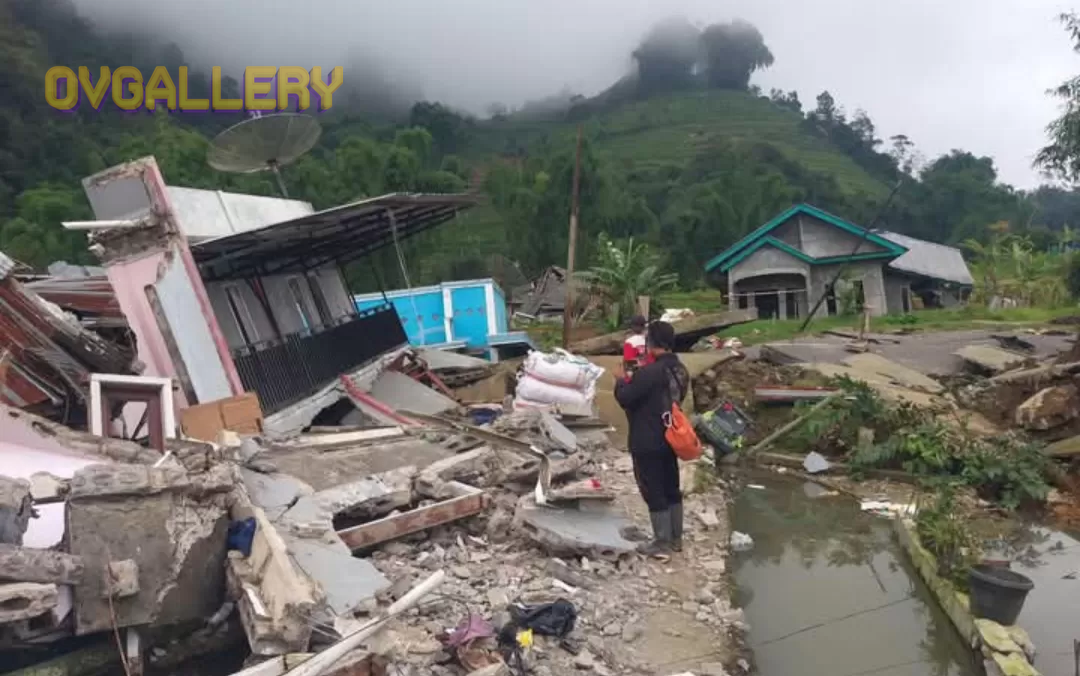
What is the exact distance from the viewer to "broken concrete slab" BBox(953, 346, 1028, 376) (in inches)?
534

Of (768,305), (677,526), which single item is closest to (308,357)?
(677,526)

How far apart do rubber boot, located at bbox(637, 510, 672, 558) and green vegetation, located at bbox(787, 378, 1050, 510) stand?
13.5ft

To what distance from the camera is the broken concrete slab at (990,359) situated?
13.6 m

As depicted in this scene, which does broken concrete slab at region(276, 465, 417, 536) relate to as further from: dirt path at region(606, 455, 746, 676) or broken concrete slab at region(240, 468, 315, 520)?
dirt path at region(606, 455, 746, 676)

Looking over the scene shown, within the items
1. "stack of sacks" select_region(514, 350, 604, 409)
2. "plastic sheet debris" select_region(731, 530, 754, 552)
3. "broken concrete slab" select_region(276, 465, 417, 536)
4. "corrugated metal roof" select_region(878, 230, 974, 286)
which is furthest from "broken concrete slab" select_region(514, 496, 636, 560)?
"corrugated metal roof" select_region(878, 230, 974, 286)

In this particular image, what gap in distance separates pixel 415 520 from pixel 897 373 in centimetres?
946

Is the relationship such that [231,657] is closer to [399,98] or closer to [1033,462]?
[1033,462]

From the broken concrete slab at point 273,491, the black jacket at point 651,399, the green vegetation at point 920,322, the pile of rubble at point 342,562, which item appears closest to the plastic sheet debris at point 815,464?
the pile of rubble at point 342,562

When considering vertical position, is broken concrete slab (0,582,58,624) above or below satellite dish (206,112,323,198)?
below

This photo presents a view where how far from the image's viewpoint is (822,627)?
5.79 m

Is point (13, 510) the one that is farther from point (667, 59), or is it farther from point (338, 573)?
point (667, 59)

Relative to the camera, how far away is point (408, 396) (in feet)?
39.3

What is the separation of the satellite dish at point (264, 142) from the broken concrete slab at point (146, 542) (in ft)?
23.7

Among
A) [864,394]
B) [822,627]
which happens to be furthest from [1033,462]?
[822,627]
